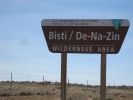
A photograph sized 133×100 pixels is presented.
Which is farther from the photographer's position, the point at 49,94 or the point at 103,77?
the point at 49,94

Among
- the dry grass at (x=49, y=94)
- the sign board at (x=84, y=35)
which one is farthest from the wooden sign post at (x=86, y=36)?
the dry grass at (x=49, y=94)

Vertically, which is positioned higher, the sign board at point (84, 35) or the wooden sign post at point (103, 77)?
the sign board at point (84, 35)

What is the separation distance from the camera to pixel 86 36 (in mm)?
11883

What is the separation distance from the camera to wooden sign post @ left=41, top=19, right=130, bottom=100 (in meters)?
11.6

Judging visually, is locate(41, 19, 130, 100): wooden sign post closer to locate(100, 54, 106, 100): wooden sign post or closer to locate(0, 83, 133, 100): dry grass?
locate(100, 54, 106, 100): wooden sign post

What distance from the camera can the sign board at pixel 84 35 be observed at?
1164cm

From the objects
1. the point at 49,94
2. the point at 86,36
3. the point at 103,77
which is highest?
the point at 86,36

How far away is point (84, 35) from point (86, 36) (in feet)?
0.19

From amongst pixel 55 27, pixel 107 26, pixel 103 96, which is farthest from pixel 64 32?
pixel 103 96

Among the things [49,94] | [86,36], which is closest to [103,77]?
[86,36]

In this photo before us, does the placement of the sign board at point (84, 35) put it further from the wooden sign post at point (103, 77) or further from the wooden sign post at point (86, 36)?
the wooden sign post at point (103, 77)

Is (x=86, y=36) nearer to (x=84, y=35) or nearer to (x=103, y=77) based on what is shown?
(x=84, y=35)

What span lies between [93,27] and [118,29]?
67 cm

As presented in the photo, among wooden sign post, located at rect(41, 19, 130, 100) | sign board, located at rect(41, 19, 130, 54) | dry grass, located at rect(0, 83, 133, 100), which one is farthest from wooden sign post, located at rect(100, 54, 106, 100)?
dry grass, located at rect(0, 83, 133, 100)
